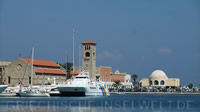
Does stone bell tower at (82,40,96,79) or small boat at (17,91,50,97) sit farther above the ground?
stone bell tower at (82,40,96,79)

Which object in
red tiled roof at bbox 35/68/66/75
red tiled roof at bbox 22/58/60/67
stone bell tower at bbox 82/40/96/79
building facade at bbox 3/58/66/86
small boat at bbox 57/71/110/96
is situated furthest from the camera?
stone bell tower at bbox 82/40/96/79

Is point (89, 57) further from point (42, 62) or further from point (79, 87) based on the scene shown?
point (79, 87)

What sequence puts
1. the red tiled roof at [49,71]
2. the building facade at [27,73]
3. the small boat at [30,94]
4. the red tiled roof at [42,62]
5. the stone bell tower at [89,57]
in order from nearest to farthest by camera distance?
the small boat at [30,94]
the building facade at [27,73]
the red tiled roof at [49,71]
the red tiled roof at [42,62]
the stone bell tower at [89,57]

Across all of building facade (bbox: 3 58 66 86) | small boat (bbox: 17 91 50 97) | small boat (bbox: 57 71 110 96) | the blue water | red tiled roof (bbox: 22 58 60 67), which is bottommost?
the blue water

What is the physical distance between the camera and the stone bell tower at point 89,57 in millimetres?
164125

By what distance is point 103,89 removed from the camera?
124 m

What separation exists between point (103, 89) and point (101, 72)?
6285 cm

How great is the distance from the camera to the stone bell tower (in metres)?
164

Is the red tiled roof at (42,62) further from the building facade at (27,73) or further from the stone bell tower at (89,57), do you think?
the stone bell tower at (89,57)

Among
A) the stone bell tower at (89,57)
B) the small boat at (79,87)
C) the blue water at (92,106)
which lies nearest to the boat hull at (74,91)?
the small boat at (79,87)

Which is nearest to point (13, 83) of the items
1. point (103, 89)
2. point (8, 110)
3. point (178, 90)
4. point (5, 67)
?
point (5, 67)

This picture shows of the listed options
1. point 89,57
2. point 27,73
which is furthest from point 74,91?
point 89,57

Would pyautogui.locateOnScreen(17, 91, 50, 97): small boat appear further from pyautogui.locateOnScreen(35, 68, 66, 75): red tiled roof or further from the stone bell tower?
the stone bell tower

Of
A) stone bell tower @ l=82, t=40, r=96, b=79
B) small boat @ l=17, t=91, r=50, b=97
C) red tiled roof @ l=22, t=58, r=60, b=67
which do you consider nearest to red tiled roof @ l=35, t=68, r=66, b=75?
red tiled roof @ l=22, t=58, r=60, b=67
